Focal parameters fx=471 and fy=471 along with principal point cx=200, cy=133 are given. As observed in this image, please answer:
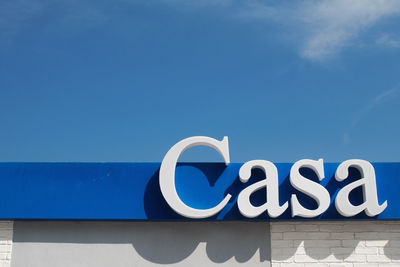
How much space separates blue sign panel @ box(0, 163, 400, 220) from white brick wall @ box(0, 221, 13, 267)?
0.38 metres

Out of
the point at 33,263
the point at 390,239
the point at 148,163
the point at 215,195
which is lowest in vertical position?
the point at 33,263

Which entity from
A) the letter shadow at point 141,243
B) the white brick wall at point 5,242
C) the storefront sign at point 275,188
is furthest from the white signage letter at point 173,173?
the white brick wall at point 5,242

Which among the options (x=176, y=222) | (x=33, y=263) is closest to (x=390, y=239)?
(x=176, y=222)

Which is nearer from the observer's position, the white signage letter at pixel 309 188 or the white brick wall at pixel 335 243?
the white signage letter at pixel 309 188

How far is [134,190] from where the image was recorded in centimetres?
991

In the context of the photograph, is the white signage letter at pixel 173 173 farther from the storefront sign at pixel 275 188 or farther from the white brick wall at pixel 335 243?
the white brick wall at pixel 335 243

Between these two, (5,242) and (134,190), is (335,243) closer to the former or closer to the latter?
(134,190)

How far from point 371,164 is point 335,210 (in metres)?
1.27

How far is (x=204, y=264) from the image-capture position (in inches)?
383

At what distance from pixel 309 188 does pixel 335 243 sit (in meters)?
1.35

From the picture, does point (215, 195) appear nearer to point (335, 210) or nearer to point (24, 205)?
point (335, 210)

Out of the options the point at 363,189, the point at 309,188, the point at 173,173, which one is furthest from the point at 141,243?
the point at 363,189

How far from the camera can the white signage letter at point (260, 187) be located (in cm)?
938

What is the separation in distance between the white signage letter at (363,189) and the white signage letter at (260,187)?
1175 mm
